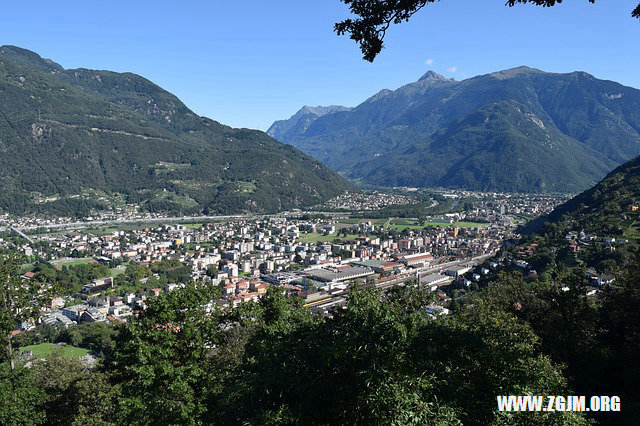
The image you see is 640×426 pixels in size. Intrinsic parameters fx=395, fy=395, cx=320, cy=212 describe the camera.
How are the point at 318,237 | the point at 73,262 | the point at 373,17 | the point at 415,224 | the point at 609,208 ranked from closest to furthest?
the point at 373,17, the point at 609,208, the point at 73,262, the point at 318,237, the point at 415,224

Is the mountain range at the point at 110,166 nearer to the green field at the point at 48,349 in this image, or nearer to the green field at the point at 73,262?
the green field at the point at 73,262

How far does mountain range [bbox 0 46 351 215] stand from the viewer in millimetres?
126938

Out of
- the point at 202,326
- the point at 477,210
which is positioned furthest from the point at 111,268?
the point at 477,210

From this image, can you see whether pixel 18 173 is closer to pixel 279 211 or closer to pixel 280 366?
pixel 279 211

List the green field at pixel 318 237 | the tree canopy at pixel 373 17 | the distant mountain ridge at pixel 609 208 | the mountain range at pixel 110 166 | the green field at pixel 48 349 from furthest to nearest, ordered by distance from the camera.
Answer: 1. the mountain range at pixel 110 166
2. the green field at pixel 318 237
3. the distant mountain ridge at pixel 609 208
4. the green field at pixel 48 349
5. the tree canopy at pixel 373 17

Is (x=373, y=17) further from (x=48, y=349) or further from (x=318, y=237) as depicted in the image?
(x=318, y=237)

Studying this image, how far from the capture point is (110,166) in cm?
14825

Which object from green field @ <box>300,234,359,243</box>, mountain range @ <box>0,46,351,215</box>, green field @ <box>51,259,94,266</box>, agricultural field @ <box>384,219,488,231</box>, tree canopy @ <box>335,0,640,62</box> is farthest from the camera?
mountain range @ <box>0,46,351,215</box>

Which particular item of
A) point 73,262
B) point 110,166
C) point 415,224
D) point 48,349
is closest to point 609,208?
point 415,224

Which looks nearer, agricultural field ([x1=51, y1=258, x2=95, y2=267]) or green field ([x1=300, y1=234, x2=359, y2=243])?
agricultural field ([x1=51, y1=258, x2=95, y2=267])

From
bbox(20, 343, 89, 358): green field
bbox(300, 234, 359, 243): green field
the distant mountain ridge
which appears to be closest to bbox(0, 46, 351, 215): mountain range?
bbox(300, 234, 359, 243): green field

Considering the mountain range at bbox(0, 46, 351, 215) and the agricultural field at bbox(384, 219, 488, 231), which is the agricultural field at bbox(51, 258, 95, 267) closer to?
the mountain range at bbox(0, 46, 351, 215)

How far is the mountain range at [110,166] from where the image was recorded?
416 feet

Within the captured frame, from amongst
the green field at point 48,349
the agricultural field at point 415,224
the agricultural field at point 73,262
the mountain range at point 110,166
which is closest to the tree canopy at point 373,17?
the green field at point 48,349
